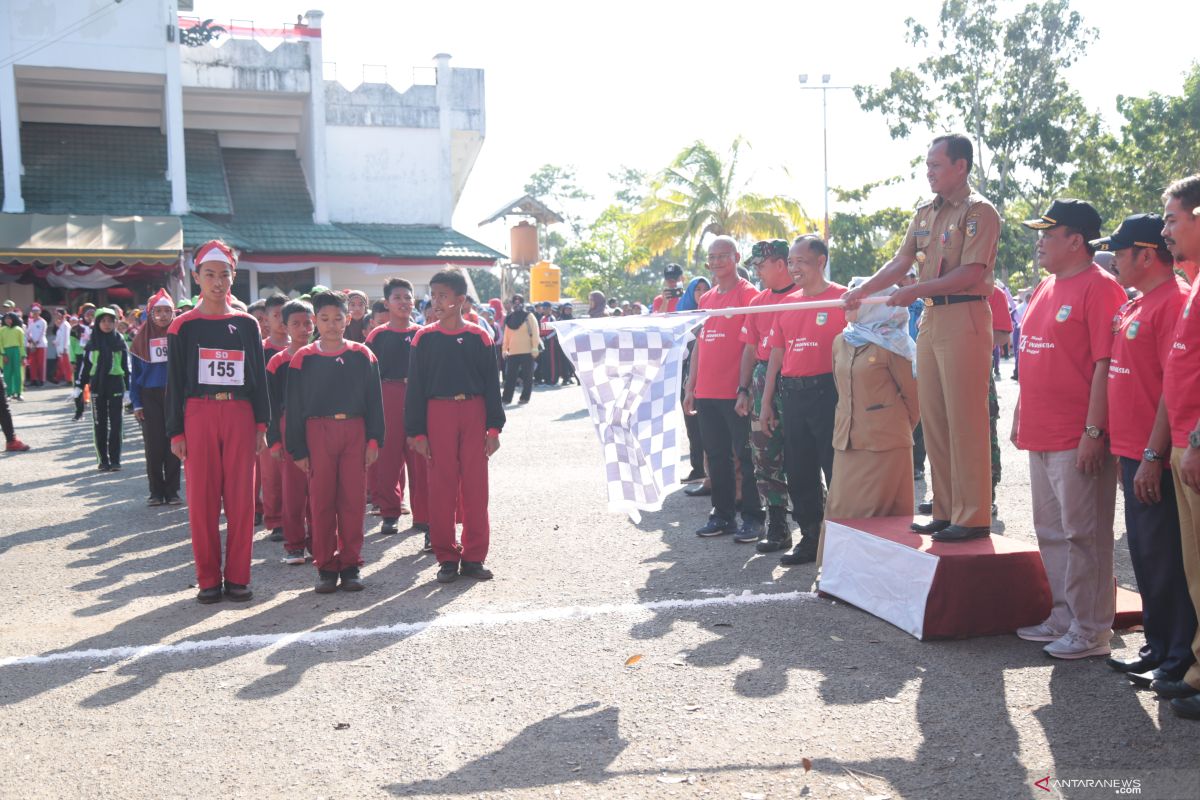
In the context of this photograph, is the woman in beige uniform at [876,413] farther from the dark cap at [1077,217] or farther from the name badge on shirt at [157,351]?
the name badge on shirt at [157,351]

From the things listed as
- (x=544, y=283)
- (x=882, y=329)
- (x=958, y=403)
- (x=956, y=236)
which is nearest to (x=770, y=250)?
(x=882, y=329)

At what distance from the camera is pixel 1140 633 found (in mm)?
5348

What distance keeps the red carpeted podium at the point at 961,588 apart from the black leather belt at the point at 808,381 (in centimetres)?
151

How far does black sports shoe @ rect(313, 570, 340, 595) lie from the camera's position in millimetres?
→ 6734

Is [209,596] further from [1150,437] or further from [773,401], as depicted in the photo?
[1150,437]

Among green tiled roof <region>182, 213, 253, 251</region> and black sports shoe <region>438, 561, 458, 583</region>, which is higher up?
green tiled roof <region>182, 213, 253, 251</region>

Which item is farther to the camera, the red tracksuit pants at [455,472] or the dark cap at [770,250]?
the dark cap at [770,250]

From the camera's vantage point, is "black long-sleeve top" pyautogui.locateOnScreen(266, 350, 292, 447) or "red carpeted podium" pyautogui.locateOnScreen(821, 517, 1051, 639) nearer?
"red carpeted podium" pyautogui.locateOnScreen(821, 517, 1051, 639)

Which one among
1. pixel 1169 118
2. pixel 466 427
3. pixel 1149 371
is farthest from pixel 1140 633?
pixel 1169 118

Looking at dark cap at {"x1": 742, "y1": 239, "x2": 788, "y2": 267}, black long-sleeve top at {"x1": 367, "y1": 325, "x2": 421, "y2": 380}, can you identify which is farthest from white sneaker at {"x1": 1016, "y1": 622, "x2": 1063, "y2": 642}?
black long-sleeve top at {"x1": 367, "y1": 325, "x2": 421, "y2": 380}

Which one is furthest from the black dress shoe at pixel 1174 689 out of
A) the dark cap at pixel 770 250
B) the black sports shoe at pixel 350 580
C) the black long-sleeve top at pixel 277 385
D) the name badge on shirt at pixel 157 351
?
the name badge on shirt at pixel 157 351

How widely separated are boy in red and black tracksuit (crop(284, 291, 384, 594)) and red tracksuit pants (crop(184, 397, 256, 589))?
0.36 m

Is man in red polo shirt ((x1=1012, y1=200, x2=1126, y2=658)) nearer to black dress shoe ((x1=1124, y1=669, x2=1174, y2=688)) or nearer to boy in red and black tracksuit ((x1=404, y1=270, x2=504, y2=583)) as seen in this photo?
black dress shoe ((x1=1124, y1=669, x2=1174, y2=688))

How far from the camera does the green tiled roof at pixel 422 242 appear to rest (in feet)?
105
